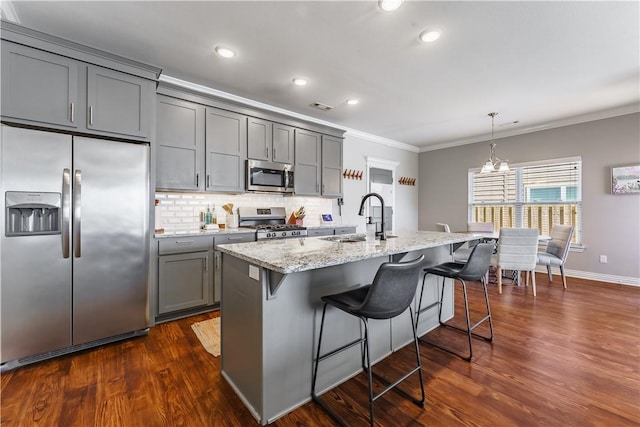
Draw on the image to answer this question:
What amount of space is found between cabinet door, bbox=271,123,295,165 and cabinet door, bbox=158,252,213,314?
168cm

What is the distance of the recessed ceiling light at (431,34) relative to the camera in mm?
2332

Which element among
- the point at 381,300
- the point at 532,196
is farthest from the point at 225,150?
the point at 532,196

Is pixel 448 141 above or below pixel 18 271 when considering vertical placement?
above

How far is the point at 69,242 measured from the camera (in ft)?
7.35

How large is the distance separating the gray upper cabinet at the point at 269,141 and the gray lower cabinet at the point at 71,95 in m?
1.29

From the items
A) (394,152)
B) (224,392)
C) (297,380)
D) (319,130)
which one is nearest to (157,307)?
(224,392)

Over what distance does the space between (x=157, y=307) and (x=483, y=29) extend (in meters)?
3.90

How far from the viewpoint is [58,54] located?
2.26m

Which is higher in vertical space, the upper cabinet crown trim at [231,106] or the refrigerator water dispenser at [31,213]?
the upper cabinet crown trim at [231,106]

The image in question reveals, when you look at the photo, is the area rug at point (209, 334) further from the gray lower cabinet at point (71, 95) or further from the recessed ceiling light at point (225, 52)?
the recessed ceiling light at point (225, 52)

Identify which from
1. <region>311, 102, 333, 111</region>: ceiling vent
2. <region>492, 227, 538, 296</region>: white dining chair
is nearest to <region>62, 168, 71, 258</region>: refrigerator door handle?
<region>311, 102, 333, 111</region>: ceiling vent

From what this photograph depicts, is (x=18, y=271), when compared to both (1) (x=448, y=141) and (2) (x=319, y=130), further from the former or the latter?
(1) (x=448, y=141)

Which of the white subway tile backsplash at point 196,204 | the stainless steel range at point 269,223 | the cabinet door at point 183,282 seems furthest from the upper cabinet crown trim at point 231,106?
the cabinet door at point 183,282

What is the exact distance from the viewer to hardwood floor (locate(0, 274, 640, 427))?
1600 mm
